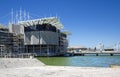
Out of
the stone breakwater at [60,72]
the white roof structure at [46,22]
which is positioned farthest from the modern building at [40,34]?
the stone breakwater at [60,72]

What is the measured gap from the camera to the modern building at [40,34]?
501ft

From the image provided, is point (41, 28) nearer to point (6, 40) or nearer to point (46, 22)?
point (46, 22)

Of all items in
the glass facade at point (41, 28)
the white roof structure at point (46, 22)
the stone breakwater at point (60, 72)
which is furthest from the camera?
the glass facade at point (41, 28)

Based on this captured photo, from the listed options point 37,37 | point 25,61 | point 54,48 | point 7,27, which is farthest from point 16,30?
point 25,61

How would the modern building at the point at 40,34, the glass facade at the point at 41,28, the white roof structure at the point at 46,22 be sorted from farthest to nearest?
the glass facade at the point at 41,28 → the modern building at the point at 40,34 → the white roof structure at the point at 46,22

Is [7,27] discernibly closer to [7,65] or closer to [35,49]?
[35,49]

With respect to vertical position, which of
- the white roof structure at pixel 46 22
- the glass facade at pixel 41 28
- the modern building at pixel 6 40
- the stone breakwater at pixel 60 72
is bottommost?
the stone breakwater at pixel 60 72

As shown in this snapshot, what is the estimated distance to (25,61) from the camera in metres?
51.9

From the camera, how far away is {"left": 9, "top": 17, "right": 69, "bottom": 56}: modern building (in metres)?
153

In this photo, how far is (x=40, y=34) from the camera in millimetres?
153875

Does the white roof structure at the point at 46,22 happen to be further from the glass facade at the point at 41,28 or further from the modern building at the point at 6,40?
the modern building at the point at 6,40

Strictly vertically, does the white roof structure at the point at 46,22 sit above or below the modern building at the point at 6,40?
above

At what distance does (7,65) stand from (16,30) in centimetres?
12191

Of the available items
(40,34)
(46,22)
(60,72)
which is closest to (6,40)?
(40,34)
